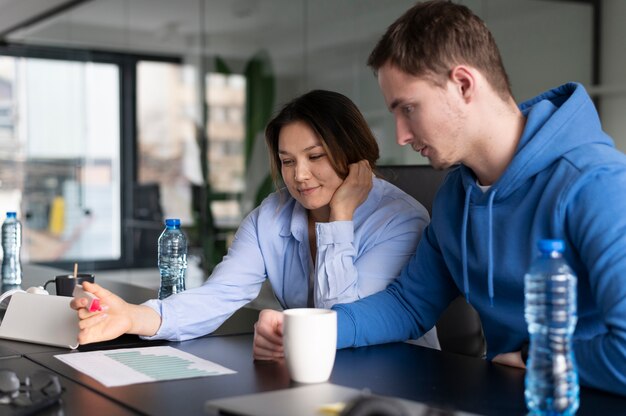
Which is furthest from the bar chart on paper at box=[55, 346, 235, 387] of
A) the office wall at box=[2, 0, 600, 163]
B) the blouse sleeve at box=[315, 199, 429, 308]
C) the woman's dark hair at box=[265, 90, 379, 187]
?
→ the office wall at box=[2, 0, 600, 163]

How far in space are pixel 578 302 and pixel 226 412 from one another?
675 mm

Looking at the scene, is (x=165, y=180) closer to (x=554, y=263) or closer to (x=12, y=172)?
(x=12, y=172)

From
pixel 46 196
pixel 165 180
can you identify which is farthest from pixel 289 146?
pixel 46 196

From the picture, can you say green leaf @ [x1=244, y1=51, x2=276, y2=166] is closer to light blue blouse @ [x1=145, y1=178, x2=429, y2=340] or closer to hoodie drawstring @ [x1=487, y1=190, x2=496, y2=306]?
light blue blouse @ [x1=145, y1=178, x2=429, y2=340]

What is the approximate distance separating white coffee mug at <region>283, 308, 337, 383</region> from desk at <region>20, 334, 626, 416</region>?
0.03 metres

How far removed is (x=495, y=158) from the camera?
150 centimetres

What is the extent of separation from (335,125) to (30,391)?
1.09m

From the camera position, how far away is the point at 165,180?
556 cm

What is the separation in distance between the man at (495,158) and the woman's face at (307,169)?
49cm

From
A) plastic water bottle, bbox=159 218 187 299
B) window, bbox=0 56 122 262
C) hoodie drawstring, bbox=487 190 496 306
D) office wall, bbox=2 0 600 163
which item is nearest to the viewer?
hoodie drawstring, bbox=487 190 496 306

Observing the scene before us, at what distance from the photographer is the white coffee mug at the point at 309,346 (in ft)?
4.06

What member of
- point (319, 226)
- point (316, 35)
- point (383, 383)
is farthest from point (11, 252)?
point (316, 35)

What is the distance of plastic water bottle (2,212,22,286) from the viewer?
2.66 m

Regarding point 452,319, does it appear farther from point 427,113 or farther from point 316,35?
point 316,35
